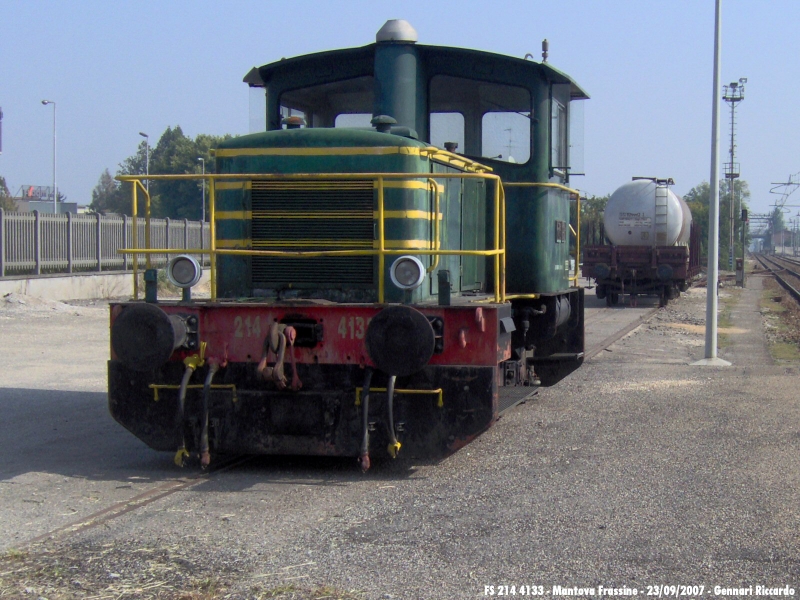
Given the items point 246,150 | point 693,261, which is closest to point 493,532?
point 246,150

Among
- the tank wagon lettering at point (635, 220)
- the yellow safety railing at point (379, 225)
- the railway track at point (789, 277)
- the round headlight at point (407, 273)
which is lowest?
the railway track at point (789, 277)

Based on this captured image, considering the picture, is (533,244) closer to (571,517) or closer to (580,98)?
(580,98)

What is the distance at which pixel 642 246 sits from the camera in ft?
82.0

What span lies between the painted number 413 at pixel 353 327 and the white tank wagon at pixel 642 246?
64.2 feet

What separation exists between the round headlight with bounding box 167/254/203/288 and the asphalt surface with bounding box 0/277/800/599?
1.22 meters

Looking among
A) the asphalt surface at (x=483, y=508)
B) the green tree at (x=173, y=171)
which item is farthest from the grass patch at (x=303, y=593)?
the green tree at (x=173, y=171)

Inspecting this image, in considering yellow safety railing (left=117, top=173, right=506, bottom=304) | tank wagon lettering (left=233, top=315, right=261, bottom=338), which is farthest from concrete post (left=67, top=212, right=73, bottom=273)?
tank wagon lettering (left=233, top=315, right=261, bottom=338)

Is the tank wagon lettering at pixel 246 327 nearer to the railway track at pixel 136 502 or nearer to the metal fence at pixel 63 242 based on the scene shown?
the railway track at pixel 136 502

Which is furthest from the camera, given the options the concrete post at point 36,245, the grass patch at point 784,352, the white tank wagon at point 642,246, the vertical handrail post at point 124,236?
the vertical handrail post at point 124,236

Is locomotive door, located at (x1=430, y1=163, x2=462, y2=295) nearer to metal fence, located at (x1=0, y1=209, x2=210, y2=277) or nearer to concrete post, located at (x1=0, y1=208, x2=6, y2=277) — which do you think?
metal fence, located at (x1=0, y1=209, x2=210, y2=277)

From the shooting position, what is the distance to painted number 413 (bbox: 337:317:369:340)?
5.56m

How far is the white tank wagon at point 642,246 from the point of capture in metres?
24.6

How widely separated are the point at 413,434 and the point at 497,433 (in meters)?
1.67

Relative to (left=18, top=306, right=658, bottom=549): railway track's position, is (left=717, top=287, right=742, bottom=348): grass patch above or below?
above
